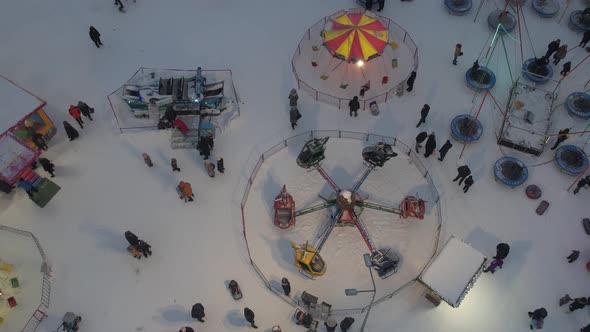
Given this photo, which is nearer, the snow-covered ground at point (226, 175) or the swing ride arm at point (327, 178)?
the snow-covered ground at point (226, 175)

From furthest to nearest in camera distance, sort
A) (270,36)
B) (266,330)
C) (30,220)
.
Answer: (270,36), (30,220), (266,330)

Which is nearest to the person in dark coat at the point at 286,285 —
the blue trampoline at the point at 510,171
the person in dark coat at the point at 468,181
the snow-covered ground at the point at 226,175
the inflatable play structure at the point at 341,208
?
the snow-covered ground at the point at 226,175

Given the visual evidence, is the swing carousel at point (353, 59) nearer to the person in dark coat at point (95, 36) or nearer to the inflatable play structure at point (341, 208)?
the inflatable play structure at point (341, 208)

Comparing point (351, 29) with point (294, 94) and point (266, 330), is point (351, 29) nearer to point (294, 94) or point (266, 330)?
point (294, 94)

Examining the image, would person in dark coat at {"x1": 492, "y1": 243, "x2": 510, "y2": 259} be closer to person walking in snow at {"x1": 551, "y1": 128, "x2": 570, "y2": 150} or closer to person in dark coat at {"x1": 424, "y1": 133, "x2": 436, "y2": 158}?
person in dark coat at {"x1": 424, "y1": 133, "x2": 436, "y2": 158}

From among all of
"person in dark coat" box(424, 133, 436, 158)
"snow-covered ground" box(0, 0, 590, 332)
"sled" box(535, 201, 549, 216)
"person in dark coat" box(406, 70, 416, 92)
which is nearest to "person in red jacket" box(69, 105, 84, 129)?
"snow-covered ground" box(0, 0, 590, 332)

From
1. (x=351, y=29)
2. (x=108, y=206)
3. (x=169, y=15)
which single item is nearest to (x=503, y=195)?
(x=351, y=29)
